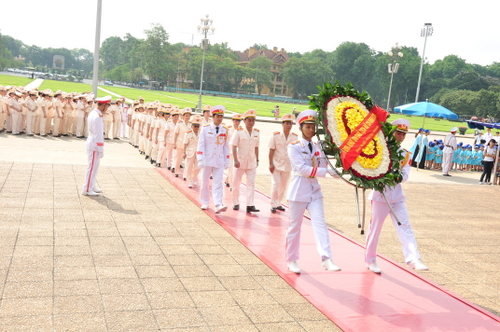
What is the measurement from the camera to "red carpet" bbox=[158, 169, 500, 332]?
15.5 ft

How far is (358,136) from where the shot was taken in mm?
5590

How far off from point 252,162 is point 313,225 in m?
3.66

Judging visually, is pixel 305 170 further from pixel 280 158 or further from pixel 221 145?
pixel 221 145

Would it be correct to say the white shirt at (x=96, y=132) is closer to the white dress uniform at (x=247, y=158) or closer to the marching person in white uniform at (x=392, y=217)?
the white dress uniform at (x=247, y=158)

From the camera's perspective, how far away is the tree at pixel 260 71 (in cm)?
10650

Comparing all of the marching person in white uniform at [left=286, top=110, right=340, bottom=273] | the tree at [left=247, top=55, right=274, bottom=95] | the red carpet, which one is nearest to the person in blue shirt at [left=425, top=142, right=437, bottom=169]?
the red carpet

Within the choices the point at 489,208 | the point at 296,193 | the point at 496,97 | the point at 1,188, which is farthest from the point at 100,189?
A: the point at 496,97

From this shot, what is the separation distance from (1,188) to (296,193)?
6065 mm

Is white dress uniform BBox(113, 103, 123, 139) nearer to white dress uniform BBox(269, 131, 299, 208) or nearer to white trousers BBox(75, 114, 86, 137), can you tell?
white trousers BBox(75, 114, 86, 137)

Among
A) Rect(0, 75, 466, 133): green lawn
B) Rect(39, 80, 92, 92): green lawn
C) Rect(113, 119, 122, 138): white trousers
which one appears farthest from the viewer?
Rect(39, 80, 92, 92): green lawn

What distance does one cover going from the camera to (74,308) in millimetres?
4355

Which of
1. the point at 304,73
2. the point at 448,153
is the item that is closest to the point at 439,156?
the point at 448,153

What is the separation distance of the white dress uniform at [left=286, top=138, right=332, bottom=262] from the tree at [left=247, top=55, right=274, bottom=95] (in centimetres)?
10209

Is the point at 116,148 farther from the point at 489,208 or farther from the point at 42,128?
the point at 489,208
